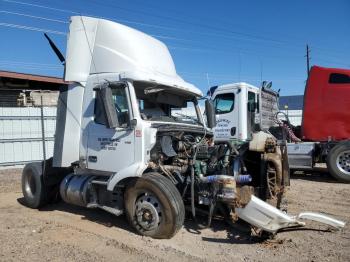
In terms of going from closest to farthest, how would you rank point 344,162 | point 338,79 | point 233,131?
point 344,162 → point 338,79 → point 233,131

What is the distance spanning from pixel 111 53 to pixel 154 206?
8.88 feet

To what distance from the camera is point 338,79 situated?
464 inches

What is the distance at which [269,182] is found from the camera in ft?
19.4

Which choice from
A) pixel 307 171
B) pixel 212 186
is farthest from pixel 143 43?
pixel 307 171

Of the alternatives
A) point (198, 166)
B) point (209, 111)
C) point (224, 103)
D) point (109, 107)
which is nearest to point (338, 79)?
point (224, 103)

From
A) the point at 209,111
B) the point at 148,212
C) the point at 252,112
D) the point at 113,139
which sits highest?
Answer: the point at 252,112

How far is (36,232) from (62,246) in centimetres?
97

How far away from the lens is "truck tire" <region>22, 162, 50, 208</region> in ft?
26.5

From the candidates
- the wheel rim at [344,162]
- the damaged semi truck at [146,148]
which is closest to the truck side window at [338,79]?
the wheel rim at [344,162]

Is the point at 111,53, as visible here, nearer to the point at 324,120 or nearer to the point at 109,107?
the point at 109,107

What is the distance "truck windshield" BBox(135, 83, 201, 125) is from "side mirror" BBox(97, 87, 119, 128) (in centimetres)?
50

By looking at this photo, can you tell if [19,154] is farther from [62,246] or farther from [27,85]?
[62,246]

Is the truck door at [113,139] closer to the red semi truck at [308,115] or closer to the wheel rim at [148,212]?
the wheel rim at [148,212]

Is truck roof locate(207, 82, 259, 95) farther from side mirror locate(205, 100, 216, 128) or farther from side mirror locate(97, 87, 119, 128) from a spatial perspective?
side mirror locate(97, 87, 119, 128)
